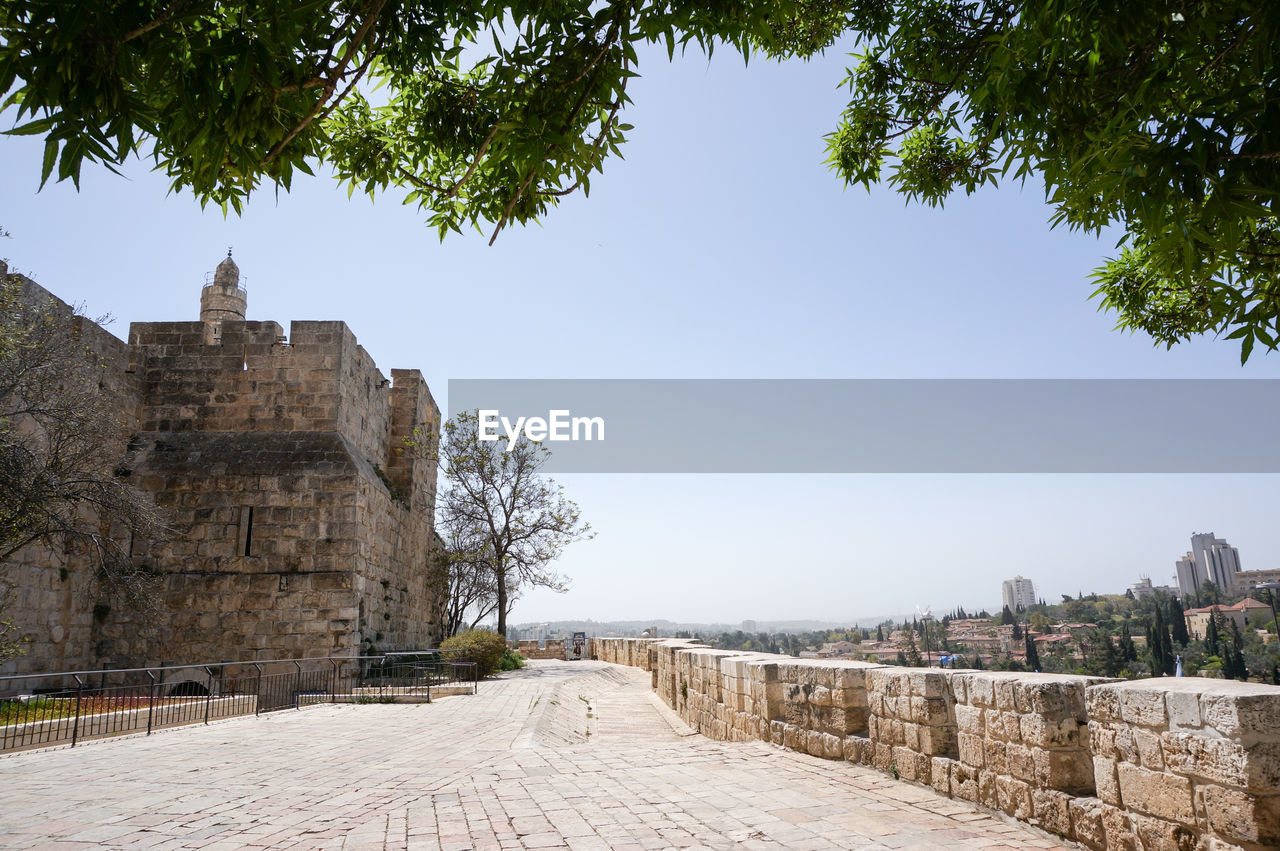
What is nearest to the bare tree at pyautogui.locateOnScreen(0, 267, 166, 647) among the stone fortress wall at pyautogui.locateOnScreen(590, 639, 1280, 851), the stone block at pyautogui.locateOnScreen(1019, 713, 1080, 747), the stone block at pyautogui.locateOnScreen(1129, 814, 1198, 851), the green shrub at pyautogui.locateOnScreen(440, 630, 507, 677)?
the green shrub at pyautogui.locateOnScreen(440, 630, 507, 677)

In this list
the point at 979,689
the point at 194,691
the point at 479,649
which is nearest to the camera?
the point at 979,689

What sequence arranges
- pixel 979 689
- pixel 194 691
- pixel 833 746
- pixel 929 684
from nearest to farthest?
pixel 979 689
pixel 929 684
pixel 833 746
pixel 194 691

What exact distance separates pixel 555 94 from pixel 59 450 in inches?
431

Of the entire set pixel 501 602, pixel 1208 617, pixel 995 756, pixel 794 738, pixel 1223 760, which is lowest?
pixel 1208 617

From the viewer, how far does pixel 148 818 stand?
4.67 metres

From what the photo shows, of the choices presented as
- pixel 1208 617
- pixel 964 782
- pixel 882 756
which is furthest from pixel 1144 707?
pixel 1208 617

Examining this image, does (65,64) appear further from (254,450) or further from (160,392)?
(160,392)

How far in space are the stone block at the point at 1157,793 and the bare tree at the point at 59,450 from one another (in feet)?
39.2

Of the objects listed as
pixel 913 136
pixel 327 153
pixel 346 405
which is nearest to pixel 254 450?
pixel 346 405

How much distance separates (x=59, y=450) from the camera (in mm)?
10703

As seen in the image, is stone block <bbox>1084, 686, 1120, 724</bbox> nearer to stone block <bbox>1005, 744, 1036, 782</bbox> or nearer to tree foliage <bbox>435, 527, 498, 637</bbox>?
stone block <bbox>1005, 744, 1036, 782</bbox>

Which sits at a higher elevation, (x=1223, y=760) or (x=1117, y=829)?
(x=1223, y=760)

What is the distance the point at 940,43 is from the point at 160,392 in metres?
15.8

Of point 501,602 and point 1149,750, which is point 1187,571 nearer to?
point 501,602
